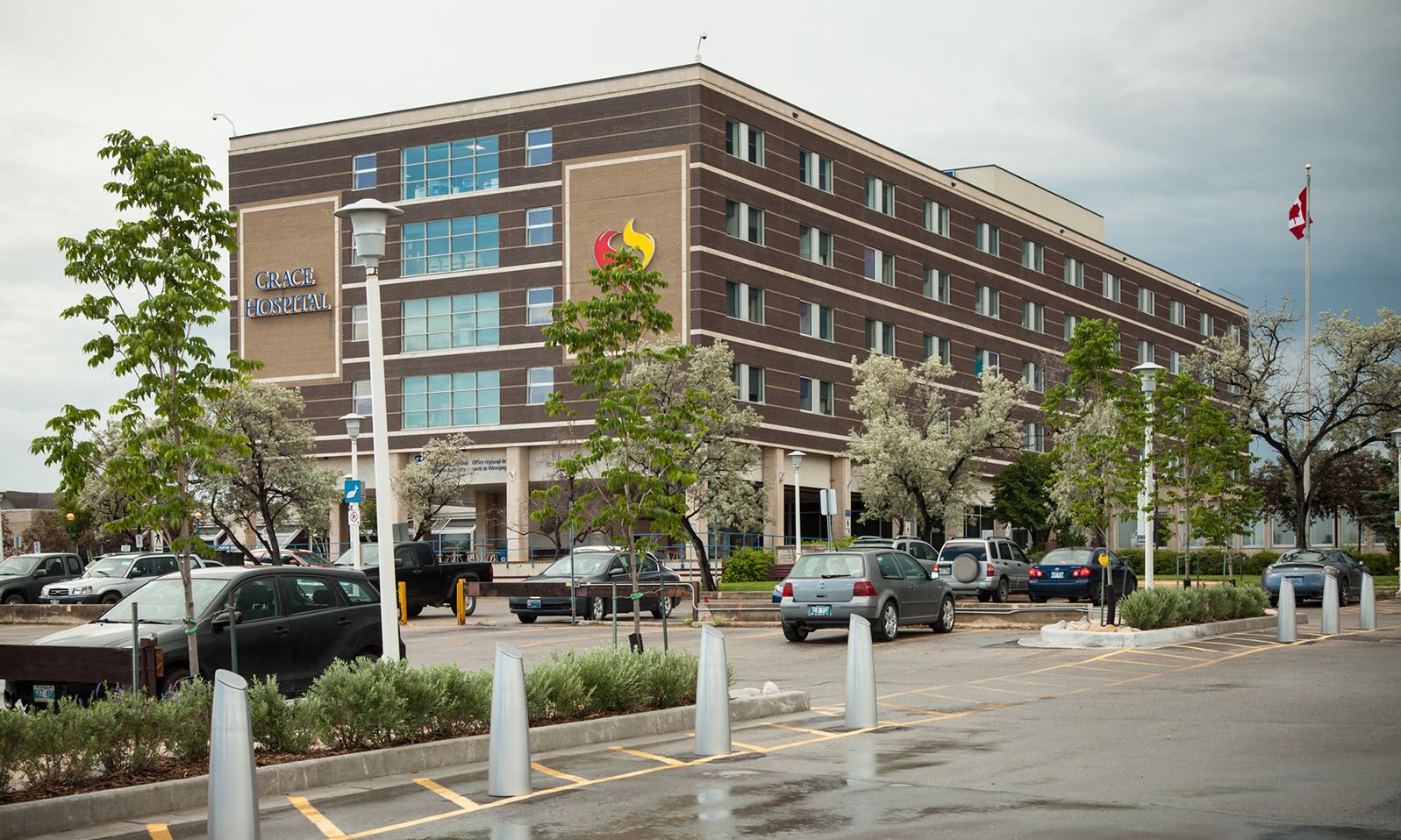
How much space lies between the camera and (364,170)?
66312 mm

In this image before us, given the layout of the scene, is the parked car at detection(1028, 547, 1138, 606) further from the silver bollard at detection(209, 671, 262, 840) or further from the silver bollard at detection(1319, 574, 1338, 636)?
the silver bollard at detection(209, 671, 262, 840)

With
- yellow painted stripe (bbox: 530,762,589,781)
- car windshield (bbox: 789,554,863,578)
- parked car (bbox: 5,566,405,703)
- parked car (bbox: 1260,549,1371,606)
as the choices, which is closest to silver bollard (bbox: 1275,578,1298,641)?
car windshield (bbox: 789,554,863,578)

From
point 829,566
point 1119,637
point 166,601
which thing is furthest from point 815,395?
point 166,601

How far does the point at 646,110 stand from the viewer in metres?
59.8

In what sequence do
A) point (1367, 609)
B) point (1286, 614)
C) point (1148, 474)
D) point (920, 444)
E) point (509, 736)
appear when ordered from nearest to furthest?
point (509, 736) < point (1286, 614) < point (1367, 609) < point (1148, 474) < point (920, 444)

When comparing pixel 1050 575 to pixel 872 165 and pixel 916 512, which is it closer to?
pixel 916 512

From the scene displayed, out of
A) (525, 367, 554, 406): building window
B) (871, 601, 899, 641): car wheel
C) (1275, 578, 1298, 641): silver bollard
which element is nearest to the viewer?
(1275, 578, 1298, 641): silver bollard

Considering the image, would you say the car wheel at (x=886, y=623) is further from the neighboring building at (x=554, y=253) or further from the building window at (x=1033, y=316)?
the building window at (x=1033, y=316)

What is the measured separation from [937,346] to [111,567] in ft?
151

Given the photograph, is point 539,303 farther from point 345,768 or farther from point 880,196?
point 345,768

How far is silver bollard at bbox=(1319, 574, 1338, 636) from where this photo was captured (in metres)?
25.9

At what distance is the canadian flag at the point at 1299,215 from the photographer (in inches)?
2200

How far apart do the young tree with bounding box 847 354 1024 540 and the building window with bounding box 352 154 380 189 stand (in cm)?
2378

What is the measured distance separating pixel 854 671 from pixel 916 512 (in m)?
43.0
